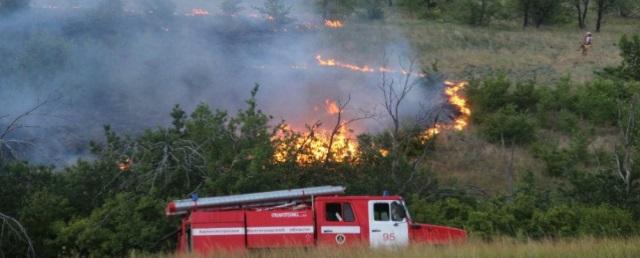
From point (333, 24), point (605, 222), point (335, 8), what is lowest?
point (605, 222)

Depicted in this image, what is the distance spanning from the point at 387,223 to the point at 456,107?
15.5m

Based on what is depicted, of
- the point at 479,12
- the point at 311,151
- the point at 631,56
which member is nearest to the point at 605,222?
the point at 311,151

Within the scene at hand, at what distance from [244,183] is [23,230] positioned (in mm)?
4455

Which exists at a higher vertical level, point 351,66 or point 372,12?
point 372,12

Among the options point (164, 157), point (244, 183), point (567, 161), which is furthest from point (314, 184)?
point (567, 161)

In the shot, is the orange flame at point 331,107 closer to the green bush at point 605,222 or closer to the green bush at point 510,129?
the green bush at point 510,129

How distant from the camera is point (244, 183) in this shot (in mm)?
14555

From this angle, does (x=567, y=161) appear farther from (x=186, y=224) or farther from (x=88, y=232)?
(x=88, y=232)

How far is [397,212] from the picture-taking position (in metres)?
12.8

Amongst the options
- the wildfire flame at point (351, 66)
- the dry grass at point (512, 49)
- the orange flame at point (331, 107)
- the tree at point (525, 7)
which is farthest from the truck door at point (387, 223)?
the tree at point (525, 7)

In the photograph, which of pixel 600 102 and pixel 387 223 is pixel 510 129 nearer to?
pixel 600 102

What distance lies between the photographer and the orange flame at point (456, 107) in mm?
25159

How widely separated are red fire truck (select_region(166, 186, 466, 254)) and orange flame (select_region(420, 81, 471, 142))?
9653 mm

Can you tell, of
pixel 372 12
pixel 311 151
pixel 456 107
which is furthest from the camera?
pixel 372 12
